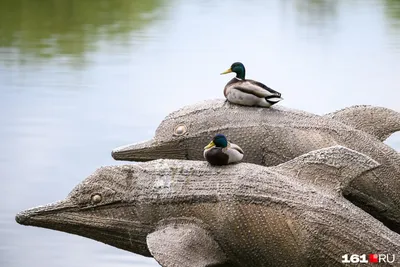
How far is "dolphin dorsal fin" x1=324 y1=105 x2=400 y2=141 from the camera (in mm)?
6344

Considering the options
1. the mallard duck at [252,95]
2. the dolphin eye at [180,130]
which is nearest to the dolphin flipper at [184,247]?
the dolphin eye at [180,130]

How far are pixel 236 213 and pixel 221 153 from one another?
0.93 ft

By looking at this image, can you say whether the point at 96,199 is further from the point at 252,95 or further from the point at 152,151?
the point at 252,95

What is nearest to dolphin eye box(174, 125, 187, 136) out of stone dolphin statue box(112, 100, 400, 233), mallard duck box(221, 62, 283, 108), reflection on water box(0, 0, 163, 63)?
stone dolphin statue box(112, 100, 400, 233)

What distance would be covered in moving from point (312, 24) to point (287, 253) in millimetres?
11105

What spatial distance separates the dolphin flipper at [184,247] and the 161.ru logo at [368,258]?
0.52 metres

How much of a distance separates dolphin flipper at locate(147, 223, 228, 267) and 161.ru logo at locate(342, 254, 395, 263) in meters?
0.52

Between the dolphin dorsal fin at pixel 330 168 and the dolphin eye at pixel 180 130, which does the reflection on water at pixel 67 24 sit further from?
the dolphin dorsal fin at pixel 330 168

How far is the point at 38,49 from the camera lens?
43.7ft

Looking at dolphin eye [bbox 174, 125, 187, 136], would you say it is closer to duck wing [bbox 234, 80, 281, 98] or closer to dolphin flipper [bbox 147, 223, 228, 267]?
duck wing [bbox 234, 80, 281, 98]

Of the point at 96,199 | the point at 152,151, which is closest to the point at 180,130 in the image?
the point at 152,151

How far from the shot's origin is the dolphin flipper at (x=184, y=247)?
509cm

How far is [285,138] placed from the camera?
602 centimetres

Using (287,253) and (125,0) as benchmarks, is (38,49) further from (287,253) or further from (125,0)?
(287,253)
